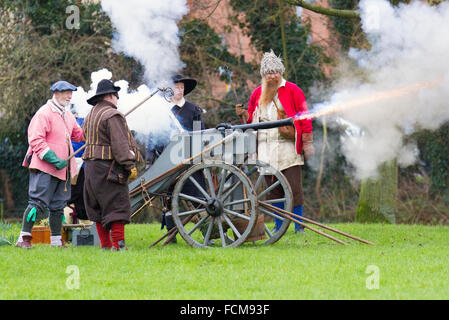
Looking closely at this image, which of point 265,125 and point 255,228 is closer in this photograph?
point 265,125

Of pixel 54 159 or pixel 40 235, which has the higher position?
pixel 54 159

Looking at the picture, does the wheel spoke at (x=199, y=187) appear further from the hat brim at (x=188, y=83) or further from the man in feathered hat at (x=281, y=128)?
the hat brim at (x=188, y=83)

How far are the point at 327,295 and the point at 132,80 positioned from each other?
30.3 ft

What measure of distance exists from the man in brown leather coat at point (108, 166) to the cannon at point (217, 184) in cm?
42

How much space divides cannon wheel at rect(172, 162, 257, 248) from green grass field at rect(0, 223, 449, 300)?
247 mm

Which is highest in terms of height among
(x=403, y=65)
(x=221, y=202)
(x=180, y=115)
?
(x=403, y=65)

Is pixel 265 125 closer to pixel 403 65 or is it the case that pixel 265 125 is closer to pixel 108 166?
pixel 108 166

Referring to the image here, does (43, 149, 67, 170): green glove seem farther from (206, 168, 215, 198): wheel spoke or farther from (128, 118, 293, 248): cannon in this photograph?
(206, 168, 215, 198): wheel spoke

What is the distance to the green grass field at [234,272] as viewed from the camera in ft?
16.8

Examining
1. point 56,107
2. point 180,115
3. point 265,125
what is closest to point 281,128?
point 265,125

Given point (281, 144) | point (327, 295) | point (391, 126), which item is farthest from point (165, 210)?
point (391, 126)

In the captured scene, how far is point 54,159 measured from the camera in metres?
7.61

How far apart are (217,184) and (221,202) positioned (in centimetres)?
38
